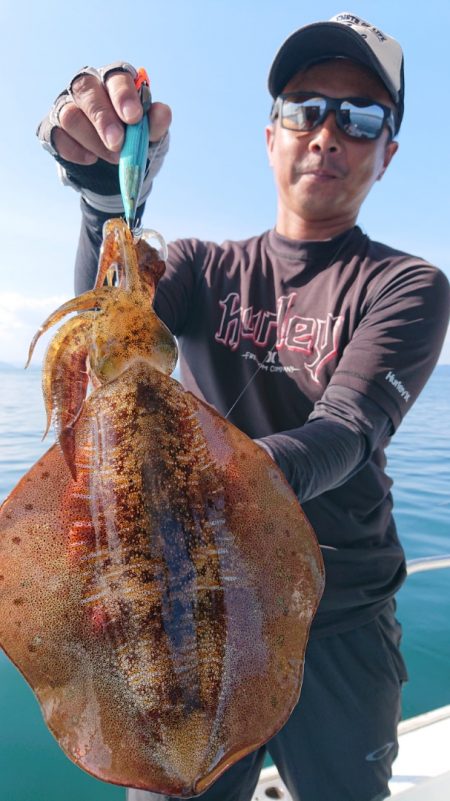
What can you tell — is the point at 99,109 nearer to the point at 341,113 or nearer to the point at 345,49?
the point at 341,113

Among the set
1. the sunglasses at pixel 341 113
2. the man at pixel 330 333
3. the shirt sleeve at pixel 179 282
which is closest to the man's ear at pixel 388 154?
the man at pixel 330 333

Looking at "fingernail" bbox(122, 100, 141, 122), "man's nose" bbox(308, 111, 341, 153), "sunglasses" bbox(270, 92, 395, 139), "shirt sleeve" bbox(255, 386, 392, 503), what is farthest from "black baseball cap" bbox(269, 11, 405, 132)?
"shirt sleeve" bbox(255, 386, 392, 503)

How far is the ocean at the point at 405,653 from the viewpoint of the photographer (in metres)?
3.30

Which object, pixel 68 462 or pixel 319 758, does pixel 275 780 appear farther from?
→ pixel 68 462

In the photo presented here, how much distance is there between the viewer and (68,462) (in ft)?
4.09

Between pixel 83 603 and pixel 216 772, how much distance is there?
0.49 m

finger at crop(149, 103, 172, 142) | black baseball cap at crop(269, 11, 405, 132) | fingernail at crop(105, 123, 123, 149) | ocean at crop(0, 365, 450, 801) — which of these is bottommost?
ocean at crop(0, 365, 450, 801)

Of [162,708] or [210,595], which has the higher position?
[210,595]

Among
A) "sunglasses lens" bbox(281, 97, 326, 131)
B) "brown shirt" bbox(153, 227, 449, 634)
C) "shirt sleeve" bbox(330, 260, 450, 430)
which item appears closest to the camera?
"shirt sleeve" bbox(330, 260, 450, 430)

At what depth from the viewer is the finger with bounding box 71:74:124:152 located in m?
1.71

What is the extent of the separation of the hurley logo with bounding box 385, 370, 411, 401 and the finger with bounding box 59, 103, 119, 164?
1.42 meters

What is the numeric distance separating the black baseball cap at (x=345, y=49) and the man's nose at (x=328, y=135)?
12.7 inches

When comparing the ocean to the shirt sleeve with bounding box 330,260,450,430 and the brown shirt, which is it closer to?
the brown shirt

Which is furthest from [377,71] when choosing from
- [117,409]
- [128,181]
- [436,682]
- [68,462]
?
[436,682]
